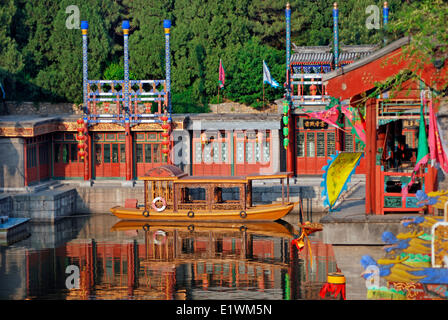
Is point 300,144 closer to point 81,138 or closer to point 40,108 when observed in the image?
point 81,138

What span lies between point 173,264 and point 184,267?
0.62m

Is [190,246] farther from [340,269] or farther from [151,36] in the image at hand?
[151,36]

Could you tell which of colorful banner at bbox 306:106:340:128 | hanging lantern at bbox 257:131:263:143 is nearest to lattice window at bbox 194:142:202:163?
hanging lantern at bbox 257:131:263:143

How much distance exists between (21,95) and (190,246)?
27.0 m

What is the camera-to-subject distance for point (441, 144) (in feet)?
81.0

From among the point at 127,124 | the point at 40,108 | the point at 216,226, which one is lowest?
the point at 216,226

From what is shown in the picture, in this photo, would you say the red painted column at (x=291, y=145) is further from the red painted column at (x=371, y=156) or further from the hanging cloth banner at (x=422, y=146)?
the hanging cloth banner at (x=422, y=146)

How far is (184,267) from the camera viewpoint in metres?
30.5

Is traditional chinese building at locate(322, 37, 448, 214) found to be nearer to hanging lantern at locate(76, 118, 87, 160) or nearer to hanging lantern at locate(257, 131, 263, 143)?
hanging lantern at locate(257, 131, 263, 143)

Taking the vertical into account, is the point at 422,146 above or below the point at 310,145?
below

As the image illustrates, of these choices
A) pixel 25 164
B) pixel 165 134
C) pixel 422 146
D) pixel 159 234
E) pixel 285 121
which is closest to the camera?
pixel 422 146

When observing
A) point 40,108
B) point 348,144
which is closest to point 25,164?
point 348,144

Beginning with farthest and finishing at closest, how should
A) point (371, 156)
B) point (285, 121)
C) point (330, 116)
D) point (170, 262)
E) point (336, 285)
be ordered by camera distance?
point (285, 121), point (170, 262), point (330, 116), point (371, 156), point (336, 285)
